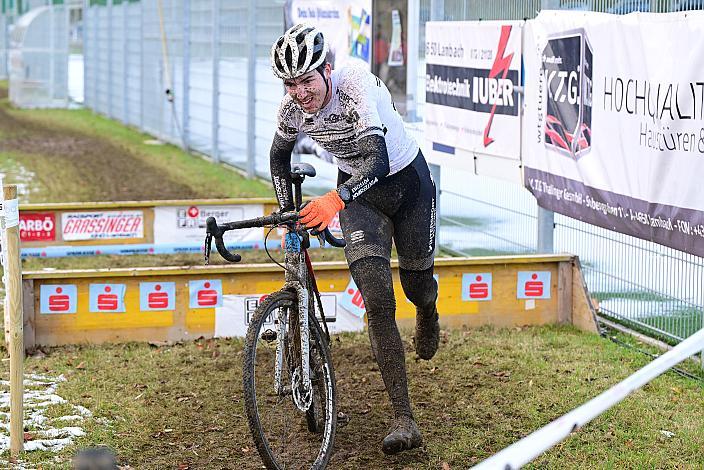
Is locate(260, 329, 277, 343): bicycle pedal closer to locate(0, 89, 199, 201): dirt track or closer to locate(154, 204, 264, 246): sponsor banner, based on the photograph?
locate(154, 204, 264, 246): sponsor banner

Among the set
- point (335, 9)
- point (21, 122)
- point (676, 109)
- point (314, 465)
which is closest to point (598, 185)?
point (676, 109)

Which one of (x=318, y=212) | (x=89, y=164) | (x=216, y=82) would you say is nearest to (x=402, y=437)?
(x=318, y=212)

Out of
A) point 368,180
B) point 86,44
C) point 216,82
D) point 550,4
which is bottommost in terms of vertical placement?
point 368,180

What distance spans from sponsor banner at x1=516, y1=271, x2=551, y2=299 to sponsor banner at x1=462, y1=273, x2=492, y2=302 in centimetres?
21

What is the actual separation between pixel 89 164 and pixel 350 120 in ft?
52.1

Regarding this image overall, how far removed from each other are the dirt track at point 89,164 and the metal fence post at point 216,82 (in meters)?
1.06

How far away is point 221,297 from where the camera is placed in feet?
27.7

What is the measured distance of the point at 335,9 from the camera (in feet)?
44.9

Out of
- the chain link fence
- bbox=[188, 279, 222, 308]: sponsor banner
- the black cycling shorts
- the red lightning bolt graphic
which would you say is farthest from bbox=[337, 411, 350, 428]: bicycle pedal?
the chain link fence

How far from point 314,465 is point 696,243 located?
249 centimetres

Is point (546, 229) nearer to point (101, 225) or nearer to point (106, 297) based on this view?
point (106, 297)

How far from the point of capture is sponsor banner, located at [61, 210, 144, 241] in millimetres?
11516

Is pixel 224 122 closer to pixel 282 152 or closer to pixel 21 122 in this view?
pixel 21 122

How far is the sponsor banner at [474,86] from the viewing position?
9391mm
